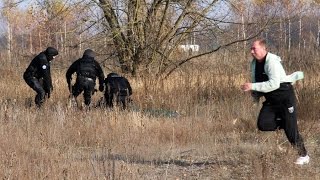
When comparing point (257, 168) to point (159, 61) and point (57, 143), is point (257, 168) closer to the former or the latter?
point (57, 143)

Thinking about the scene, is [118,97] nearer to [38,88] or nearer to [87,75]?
[87,75]

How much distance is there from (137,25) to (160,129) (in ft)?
25.5

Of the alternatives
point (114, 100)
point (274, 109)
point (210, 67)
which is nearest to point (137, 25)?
point (210, 67)

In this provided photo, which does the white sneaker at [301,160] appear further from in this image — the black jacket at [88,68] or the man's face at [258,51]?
the black jacket at [88,68]

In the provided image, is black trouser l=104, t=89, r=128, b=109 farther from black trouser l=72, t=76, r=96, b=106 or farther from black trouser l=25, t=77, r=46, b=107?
black trouser l=25, t=77, r=46, b=107

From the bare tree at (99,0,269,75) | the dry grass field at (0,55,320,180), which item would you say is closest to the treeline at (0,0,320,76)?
the bare tree at (99,0,269,75)

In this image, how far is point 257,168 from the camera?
5.54 metres

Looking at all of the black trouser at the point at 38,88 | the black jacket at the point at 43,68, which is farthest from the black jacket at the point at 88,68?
the black trouser at the point at 38,88

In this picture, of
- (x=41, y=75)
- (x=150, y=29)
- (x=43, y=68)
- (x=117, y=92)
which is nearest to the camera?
(x=117, y=92)

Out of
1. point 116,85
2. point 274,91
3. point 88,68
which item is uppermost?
point 88,68

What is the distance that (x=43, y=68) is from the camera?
1098 centimetres

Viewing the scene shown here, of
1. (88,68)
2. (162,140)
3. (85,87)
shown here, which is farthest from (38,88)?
(162,140)

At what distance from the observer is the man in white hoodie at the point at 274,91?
5480mm

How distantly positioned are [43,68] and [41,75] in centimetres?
23
